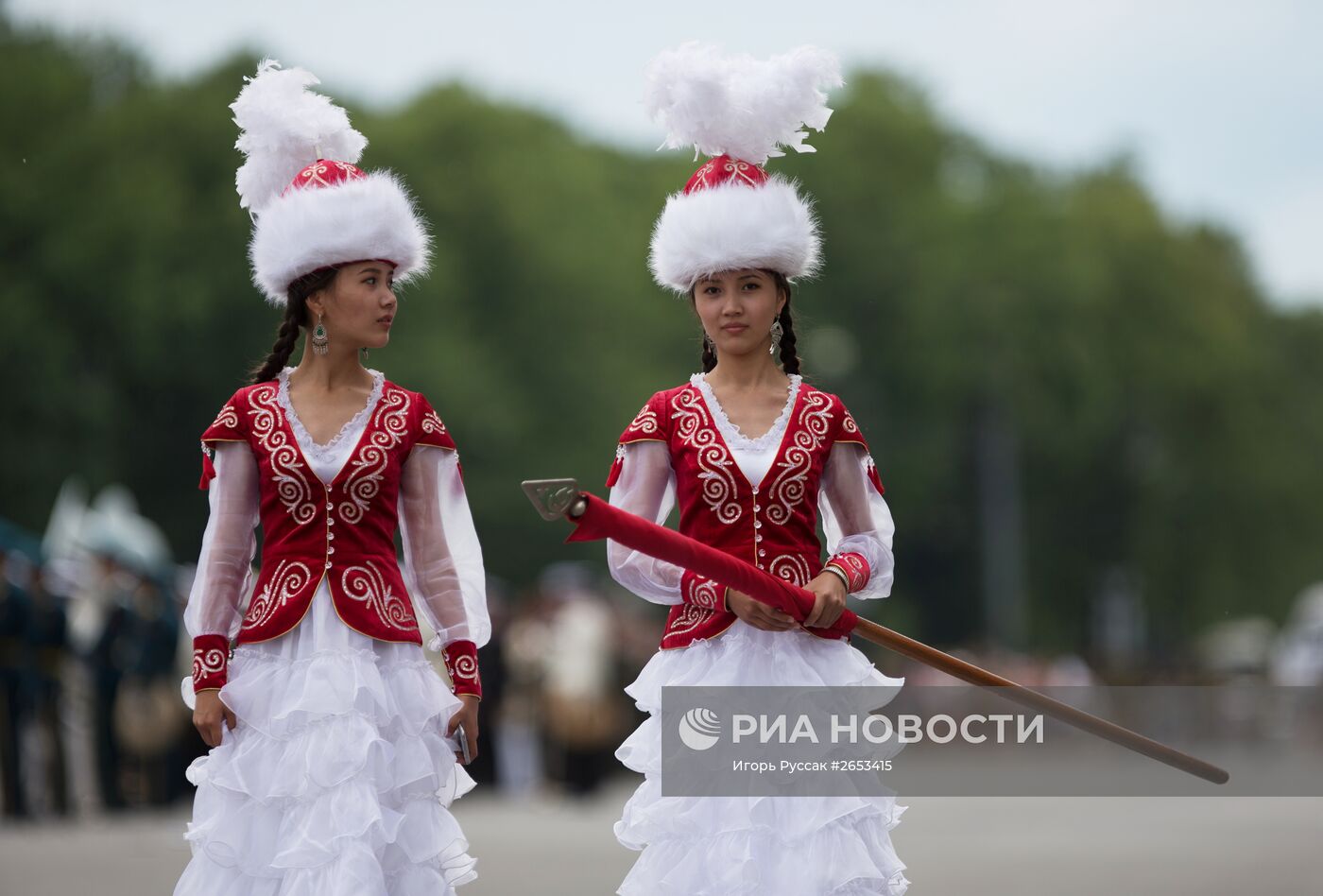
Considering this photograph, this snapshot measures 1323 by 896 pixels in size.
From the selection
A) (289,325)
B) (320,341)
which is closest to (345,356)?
(320,341)

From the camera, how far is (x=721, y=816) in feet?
21.2

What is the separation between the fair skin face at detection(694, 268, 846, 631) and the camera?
22.2ft

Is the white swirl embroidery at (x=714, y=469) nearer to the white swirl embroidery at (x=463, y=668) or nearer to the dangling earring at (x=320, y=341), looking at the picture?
the white swirl embroidery at (x=463, y=668)

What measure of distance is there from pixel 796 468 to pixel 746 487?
0.56ft

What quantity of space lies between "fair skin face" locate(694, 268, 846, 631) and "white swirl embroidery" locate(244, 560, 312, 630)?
1.42 meters

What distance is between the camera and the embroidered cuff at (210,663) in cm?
652

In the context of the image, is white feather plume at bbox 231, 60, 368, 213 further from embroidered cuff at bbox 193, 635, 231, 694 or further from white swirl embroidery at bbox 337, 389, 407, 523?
embroidered cuff at bbox 193, 635, 231, 694

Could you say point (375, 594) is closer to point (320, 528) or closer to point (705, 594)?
point (320, 528)

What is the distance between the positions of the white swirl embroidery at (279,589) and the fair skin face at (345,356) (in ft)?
1.37

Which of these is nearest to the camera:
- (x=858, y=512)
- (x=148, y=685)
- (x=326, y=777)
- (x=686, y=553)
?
(x=686, y=553)

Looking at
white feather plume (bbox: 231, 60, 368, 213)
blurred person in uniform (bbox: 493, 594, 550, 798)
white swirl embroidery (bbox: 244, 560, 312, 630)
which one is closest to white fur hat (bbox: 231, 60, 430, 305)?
white feather plume (bbox: 231, 60, 368, 213)

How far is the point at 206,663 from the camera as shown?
21.5 ft

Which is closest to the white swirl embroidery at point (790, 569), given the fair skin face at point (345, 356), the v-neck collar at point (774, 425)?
the v-neck collar at point (774, 425)

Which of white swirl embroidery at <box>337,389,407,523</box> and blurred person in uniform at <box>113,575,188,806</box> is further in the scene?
blurred person in uniform at <box>113,575,188,806</box>
